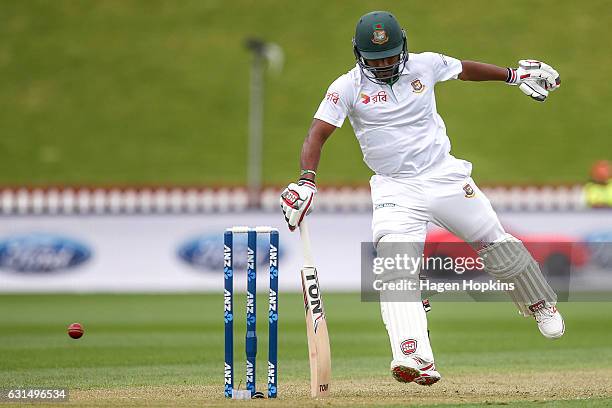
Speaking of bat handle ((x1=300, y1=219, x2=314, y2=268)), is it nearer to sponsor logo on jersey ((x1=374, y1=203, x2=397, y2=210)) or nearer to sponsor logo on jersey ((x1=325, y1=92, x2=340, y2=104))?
sponsor logo on jersey ((x1=374, y1=203, x2=397, y2=210))

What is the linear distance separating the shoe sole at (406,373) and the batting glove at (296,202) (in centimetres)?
87

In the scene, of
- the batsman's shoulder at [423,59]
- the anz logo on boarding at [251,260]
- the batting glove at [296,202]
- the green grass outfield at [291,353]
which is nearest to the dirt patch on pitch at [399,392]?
the green grass outfield at [291,353]

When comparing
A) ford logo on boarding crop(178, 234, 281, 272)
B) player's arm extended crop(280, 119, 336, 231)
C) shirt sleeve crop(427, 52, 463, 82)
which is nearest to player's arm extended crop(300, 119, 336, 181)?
player's arm extended crop(280, 119, 336, 231)

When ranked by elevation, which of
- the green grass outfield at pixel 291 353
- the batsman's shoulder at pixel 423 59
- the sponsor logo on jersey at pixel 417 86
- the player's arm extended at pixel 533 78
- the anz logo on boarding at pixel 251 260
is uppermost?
the batsman's shoulder at pixel 423 59

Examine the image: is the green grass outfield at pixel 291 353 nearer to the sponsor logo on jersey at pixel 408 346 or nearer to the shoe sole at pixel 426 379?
the shoe sole at pixel 426 379

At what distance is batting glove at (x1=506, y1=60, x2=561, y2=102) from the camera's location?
6.75 m

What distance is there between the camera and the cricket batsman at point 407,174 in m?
6.19

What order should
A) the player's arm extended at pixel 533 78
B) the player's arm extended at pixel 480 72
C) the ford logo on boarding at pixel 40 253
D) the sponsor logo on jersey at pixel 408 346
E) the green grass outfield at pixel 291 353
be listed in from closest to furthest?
the sponsor logo on jersey at pixel 408 346, the green grass outfield at pixel 291 353, the player's arm extended at pixel 480 72, the player's arm extended at pixel 533 78, the ford logo on boarding at pixel 40 253

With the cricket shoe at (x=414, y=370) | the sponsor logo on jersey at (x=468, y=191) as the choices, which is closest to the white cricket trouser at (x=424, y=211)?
the sponsor logo on jersey at (x=468, y=191)

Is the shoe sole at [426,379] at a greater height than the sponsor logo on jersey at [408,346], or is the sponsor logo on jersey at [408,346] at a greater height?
the sponsor logo on jersey at [408,346]

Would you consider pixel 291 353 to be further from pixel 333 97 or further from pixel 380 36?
pixel 380 36

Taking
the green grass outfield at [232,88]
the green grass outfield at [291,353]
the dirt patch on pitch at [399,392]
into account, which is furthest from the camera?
the green grass outfield at [232,88]

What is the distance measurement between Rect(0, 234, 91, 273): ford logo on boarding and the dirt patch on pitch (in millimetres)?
9508

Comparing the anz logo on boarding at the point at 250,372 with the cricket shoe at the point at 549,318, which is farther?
the cricket shoe at the point at 549,318
